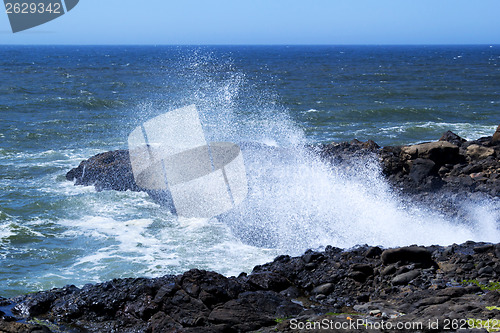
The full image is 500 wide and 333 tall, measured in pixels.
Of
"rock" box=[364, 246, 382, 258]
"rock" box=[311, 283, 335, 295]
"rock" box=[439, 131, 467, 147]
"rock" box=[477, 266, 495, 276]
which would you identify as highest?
"rock" box=[439, 131, 467, 147]

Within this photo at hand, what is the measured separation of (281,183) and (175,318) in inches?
315

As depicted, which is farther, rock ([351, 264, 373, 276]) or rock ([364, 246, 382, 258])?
rock ([364, 246, 382, 258])

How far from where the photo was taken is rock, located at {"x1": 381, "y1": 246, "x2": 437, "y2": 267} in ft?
27.8

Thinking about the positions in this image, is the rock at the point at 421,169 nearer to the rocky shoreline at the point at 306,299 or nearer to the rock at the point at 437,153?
the rock at the point at 437,153

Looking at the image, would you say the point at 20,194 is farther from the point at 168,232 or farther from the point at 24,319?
the point at 24,319

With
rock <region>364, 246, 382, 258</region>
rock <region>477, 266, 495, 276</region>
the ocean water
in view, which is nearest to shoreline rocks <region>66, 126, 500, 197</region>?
the ocean water

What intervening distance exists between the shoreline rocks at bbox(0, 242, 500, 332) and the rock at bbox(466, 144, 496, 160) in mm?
6357

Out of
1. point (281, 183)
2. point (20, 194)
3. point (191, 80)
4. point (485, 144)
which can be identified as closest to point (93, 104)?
point (191, 80)

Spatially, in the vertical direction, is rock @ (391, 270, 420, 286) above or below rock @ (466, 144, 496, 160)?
below

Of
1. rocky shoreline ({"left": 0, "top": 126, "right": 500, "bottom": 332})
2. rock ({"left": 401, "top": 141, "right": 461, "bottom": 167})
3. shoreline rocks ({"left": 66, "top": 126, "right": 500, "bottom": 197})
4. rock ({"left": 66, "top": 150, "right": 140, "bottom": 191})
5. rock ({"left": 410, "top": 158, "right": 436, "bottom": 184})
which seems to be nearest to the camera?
rocky shoreline ({"left": 0, "top": 126, "right": 500, "bottom": 332})

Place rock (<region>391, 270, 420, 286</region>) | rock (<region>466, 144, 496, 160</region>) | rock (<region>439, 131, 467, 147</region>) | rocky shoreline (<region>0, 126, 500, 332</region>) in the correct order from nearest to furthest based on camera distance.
Result: rocky shoreline (<region>0, 126, 500, 332</region>) < rock (<region>391, 270, 420, 286</region>) < rock (<region>466, 144, 496, 160</region>) < rock (<region>439, 131, 467, 147</region>)

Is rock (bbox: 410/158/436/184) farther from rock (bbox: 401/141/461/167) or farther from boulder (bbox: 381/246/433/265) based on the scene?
boulder (bbox: 381/246/433/265)

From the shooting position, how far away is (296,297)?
320 inches

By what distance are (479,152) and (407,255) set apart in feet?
24.7
